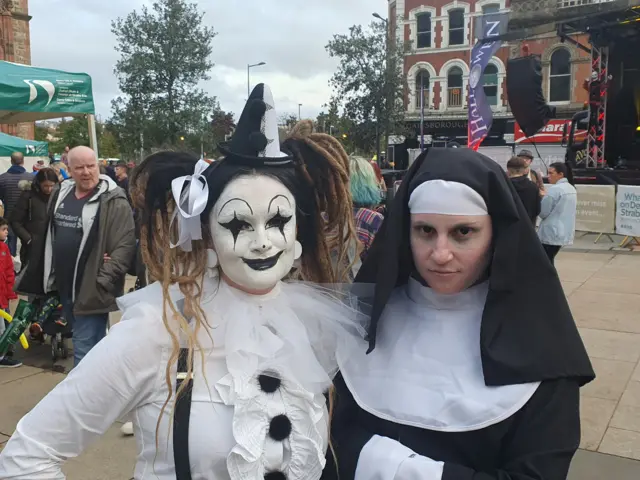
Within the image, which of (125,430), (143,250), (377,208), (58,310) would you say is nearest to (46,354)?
(58,310)

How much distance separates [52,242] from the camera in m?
4.31

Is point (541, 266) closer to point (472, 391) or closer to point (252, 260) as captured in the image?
point (472, 391)

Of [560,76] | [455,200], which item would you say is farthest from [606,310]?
[560,76]

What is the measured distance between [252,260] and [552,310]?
79 cm

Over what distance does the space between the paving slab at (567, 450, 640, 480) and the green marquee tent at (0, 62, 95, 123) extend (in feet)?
16.5

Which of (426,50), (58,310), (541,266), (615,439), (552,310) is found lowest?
(615,439)

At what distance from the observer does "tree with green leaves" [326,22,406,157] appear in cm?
2062

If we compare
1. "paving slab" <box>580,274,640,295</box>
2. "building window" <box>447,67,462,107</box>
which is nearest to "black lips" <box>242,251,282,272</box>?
"paving slab" <box>580,274,640,295</box>

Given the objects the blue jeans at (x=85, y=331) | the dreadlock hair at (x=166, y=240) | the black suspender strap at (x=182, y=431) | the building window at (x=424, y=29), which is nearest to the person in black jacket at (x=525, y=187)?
the blue jeans at (x=85, y=331)

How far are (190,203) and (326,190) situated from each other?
464 mm

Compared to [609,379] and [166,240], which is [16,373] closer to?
[166,240]

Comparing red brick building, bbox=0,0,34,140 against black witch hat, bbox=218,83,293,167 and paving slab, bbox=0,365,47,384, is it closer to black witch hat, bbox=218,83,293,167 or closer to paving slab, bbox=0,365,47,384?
paving slab, bbox=0,365,47,384

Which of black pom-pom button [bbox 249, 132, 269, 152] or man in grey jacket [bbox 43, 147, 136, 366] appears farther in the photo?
man in grey jacket [bbox 43, 147, 136, 366]

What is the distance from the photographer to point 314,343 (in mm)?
1703
